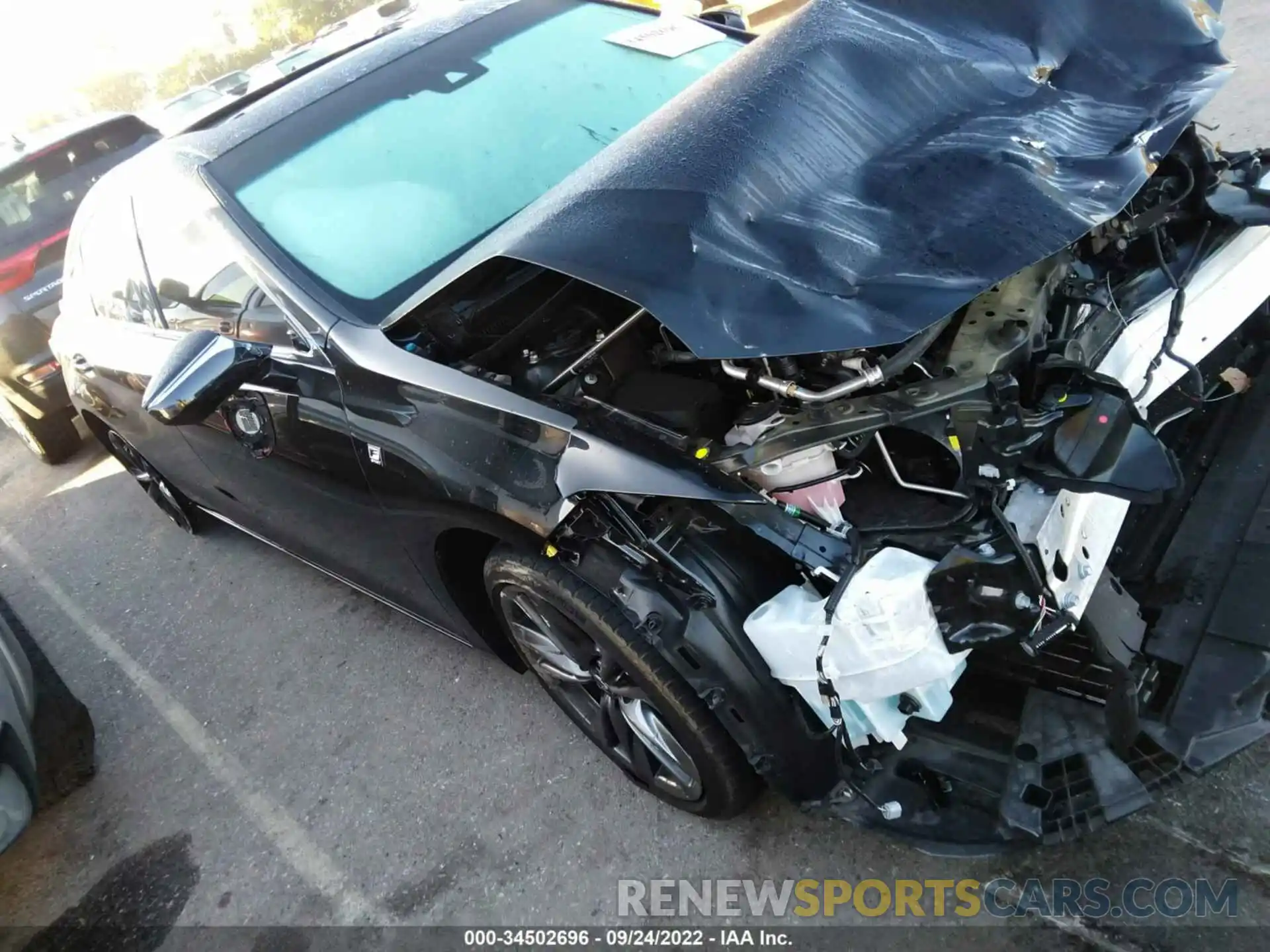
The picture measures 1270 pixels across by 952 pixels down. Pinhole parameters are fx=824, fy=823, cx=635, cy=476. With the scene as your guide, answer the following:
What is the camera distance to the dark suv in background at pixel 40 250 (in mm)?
4656

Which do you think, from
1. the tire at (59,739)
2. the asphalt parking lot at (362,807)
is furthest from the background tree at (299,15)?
the tire at (59,739)

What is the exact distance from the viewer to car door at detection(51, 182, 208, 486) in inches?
114

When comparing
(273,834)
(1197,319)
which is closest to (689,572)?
(1197,319)

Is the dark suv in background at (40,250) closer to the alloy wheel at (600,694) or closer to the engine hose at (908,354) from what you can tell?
the alloy wheel at (600,694)

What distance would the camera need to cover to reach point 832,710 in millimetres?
1652

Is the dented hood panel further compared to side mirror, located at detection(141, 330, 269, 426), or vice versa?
side mirror, located at detection(141, 330, 269, 426)

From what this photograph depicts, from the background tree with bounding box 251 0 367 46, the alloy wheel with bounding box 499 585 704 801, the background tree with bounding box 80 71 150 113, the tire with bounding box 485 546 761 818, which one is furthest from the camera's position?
the background tree with bounding box 80 71 150 113

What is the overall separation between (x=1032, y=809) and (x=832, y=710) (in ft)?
1.32

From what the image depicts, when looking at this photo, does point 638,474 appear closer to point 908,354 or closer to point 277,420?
point 908,354

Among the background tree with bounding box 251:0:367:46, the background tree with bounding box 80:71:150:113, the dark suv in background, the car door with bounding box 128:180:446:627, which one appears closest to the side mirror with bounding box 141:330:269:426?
the car door with bounding box 128:180:446:627

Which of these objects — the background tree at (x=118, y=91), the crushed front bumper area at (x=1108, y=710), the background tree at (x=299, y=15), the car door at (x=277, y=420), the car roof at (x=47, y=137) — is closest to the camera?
the crushed front bumper area at (x=1108, y=710)

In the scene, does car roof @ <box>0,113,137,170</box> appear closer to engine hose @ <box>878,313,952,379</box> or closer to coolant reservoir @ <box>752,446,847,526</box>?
coolant reservoir @ <box>752,446,847,526</box>

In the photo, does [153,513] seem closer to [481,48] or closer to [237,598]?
[237,598]

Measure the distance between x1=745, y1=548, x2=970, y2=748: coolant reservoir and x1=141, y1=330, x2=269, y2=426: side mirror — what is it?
4.88ft
